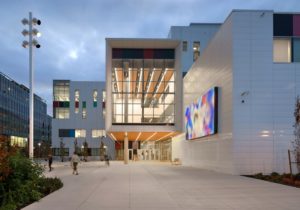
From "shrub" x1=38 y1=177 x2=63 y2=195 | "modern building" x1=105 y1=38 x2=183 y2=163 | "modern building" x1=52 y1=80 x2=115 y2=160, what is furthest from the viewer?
"modern building" x1=52 y1=80 x2=115 y2=160

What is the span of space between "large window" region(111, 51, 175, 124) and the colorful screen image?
8.66 m

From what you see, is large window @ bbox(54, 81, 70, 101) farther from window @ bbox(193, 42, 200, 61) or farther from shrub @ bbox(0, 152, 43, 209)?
shrub @ bbox(0, 152, 43, 209)

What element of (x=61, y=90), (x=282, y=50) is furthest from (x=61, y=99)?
(x=282, y=50)

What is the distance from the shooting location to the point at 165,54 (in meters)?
53.9

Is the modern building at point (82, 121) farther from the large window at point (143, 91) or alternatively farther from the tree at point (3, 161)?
the tree at point (3, 161)

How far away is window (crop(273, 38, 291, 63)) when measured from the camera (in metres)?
27.0

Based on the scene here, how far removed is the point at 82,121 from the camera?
91750 mm

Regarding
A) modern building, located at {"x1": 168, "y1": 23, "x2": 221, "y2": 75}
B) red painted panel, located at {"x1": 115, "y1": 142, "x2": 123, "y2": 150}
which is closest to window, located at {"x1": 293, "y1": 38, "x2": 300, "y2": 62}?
modern building, located at {"x1": 168, "y1": 23, "x2": 221, "y2": 75}

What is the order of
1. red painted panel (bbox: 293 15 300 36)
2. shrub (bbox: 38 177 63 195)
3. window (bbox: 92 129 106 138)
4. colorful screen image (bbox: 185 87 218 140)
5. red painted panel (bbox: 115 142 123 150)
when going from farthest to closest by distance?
window (bbox: 92 129 106 138) → red painted panel (bbox: 115 142 123 150) → colorful screen image (bbox: 185 87 218 140) → red painted panel (bbox: 293 15 300 36) → shrub (bbox: 38 177 63 195)

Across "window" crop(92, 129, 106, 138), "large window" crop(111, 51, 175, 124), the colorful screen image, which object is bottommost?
"window" crop(92, 129, 106, 138)

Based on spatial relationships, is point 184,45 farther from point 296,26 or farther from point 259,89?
point 259,89

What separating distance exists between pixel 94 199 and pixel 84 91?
8049cm

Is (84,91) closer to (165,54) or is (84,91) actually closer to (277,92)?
(165,54)

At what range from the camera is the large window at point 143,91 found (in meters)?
52.8
